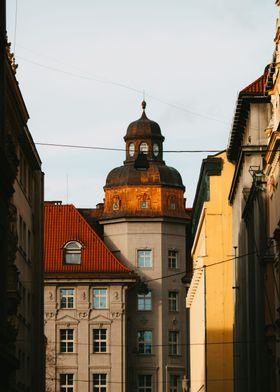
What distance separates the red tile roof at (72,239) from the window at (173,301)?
4.86 meters

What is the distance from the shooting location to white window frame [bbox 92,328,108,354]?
426 ft

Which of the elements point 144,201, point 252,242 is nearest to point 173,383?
point 144,201

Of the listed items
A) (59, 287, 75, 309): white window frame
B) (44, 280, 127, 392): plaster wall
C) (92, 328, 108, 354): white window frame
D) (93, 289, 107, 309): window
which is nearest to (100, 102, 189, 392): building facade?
(44, 280, 127, 392): plaster wall

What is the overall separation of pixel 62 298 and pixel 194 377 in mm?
11706

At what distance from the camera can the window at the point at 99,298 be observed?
428 ft

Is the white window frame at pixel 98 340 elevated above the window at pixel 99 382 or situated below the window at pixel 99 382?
above

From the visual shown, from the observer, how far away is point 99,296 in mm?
130875

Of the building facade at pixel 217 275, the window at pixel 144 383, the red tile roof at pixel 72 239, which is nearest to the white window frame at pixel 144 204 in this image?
the red tile roof at pixel 72 239

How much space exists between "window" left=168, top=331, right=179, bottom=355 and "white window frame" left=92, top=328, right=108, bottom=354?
533cm

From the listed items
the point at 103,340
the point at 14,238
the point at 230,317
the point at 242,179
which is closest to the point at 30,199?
the point at 242,179

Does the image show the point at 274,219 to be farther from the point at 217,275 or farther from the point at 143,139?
the point at 143,139

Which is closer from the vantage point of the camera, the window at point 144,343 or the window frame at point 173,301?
the window at point 144,343

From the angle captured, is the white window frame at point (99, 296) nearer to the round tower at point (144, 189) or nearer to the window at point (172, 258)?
the window at point (172, 258)

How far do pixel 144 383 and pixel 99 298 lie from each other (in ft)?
24.6
